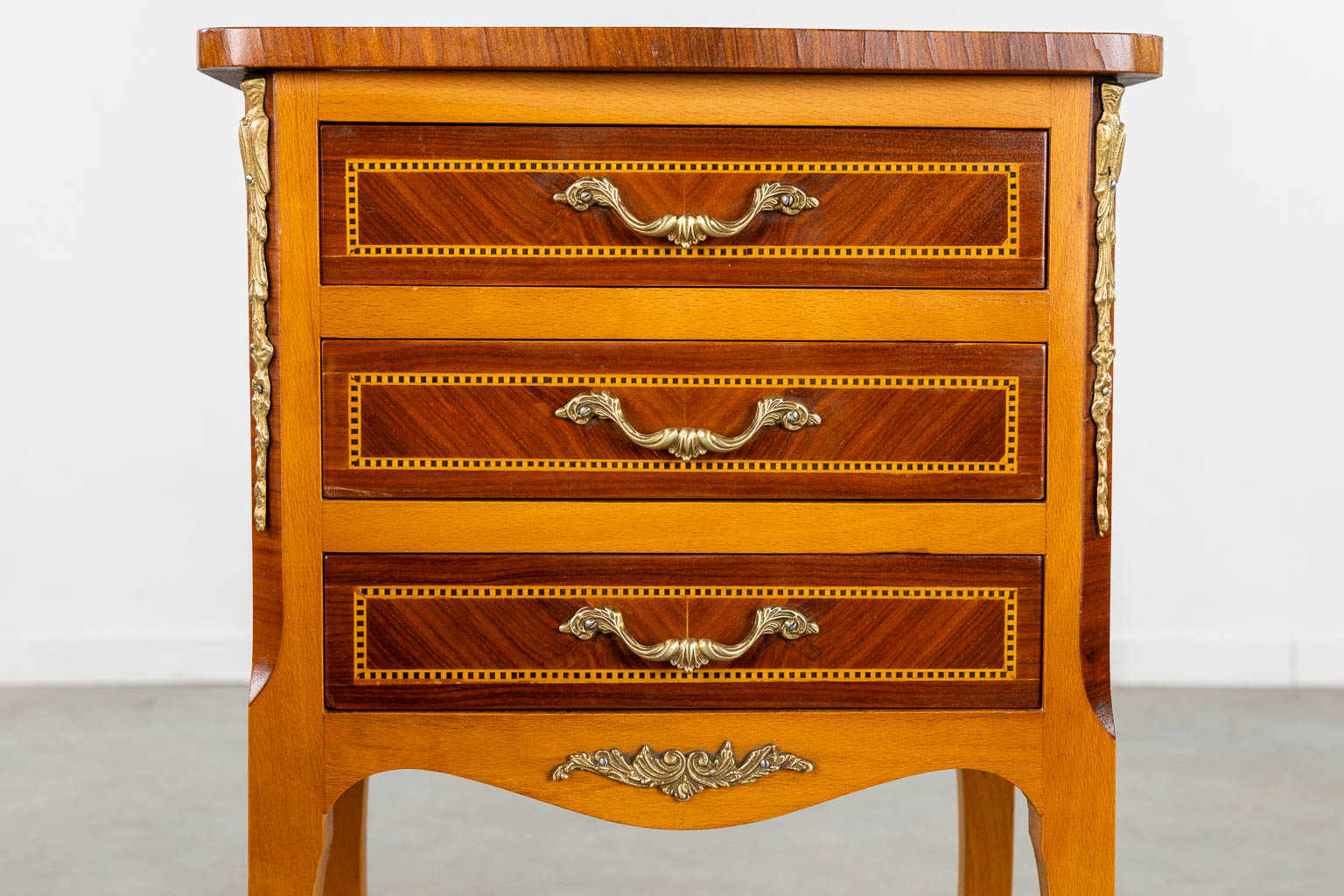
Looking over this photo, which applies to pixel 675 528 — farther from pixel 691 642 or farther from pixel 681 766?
pixel 681 766

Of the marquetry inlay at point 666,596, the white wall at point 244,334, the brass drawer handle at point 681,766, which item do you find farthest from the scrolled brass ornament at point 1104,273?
the white wall at point 244,334

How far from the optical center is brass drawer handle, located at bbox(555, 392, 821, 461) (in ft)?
3.47

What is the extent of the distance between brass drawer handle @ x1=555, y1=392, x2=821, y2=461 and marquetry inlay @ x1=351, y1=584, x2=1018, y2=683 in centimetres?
12

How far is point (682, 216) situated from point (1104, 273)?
1.11 feet

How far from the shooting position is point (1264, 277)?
2621 mm

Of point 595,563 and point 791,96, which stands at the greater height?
point 791,96

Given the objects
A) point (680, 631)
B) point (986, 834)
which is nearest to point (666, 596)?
point (680, 631)

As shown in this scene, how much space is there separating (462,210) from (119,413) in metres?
1.85

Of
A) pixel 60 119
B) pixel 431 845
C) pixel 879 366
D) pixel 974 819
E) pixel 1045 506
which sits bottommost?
pixel 431 845

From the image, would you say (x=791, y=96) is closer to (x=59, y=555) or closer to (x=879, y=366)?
(x=879, y=366)

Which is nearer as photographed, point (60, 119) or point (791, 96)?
point (791, 96)

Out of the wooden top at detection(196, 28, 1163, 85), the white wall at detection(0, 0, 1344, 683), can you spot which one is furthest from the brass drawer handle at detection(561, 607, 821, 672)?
the white wall at detection(0, 0, 1344, 683)

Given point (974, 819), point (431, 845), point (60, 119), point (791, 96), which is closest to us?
point (791, 96)

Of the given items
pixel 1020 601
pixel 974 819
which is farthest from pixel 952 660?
pixel 974 819
